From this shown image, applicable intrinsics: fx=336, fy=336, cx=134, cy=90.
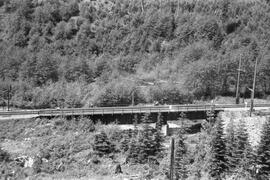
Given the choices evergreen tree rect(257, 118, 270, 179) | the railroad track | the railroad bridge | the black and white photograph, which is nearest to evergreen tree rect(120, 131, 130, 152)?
the black and white photograph

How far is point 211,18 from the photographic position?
71438 millimetres

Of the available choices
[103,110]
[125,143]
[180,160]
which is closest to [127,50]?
[103,110]

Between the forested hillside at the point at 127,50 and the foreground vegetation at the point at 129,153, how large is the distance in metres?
12.8

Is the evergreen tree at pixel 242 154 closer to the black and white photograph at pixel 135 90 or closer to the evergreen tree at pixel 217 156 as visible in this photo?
the black and white photograph at pixel 135 90

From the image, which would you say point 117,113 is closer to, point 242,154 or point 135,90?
point 135,90

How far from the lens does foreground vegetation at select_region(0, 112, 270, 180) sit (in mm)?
25812

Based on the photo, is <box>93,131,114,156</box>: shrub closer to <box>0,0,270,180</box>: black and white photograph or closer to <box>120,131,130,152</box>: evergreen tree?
<box>0,0,270,180</box>: black and white photograph

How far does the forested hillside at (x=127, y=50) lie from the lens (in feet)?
166

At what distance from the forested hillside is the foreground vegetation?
12.8 meters

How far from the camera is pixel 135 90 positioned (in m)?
49.9

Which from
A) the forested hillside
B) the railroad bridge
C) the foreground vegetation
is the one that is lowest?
the foreground vegetation

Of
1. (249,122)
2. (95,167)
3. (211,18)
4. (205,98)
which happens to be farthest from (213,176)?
(211,18)

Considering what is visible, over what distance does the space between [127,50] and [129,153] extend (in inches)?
1653

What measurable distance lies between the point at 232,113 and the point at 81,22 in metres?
43.7
